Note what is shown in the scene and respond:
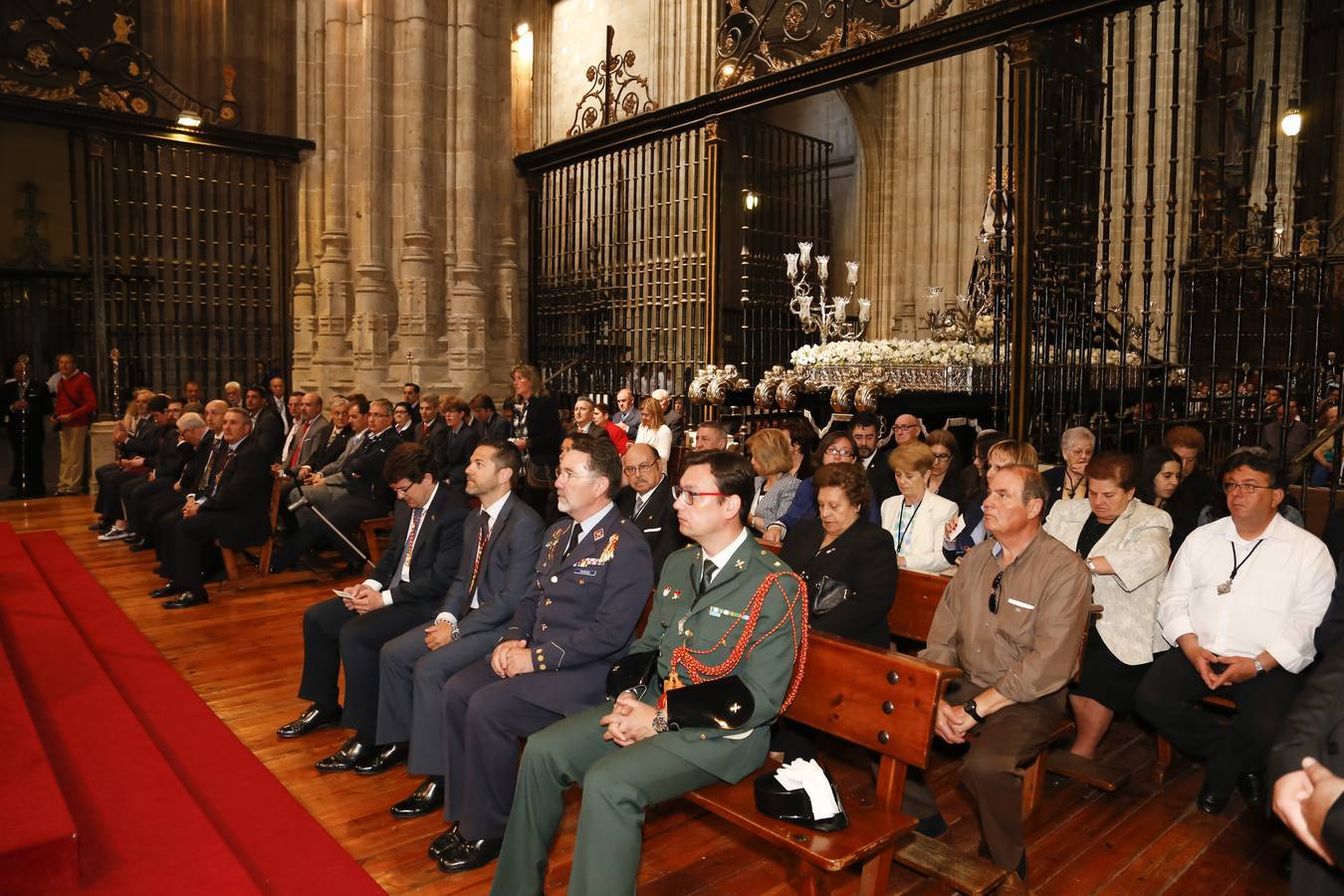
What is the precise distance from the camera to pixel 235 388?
9898 millimetres

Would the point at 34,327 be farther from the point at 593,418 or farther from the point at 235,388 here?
the point at 593,418

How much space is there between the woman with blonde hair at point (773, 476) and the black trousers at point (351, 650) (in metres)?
1.82

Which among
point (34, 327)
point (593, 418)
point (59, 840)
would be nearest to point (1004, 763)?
point (59, 840)

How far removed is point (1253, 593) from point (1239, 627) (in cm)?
13

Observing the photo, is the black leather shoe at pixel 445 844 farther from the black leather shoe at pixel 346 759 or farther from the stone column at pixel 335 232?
the stone column at pixel 335 232

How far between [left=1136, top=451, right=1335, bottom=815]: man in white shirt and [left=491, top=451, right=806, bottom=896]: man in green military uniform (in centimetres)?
170

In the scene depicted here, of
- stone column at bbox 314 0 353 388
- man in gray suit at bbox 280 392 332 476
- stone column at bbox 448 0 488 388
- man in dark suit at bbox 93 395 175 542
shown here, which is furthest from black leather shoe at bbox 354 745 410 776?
stone column at bbox 314 0 353 388

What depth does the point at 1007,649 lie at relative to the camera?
9.79 ft

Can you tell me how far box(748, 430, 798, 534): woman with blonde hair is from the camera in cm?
492

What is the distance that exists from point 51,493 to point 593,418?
6871 mm

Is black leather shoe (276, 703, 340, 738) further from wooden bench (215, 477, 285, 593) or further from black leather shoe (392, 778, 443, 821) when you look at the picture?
wooden bench (215, 477, 285, 593)

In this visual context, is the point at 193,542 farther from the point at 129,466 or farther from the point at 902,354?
the point at 902,354

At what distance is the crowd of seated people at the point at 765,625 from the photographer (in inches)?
102

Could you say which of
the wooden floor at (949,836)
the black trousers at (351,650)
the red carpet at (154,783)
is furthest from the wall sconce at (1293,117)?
the red carpet at (154,783)
